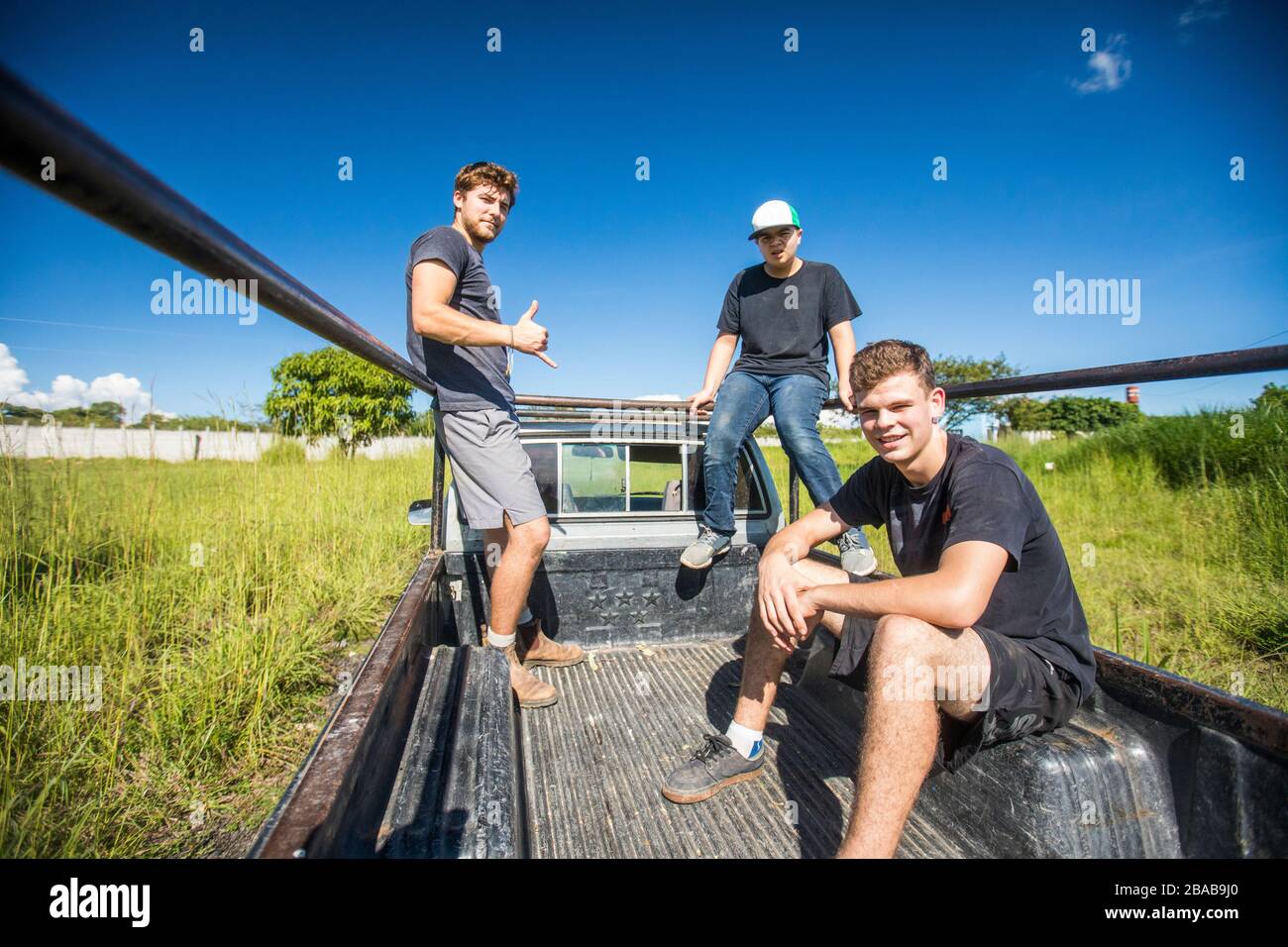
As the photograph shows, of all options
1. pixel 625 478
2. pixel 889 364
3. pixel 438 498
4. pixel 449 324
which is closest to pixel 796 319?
pixel 625 478

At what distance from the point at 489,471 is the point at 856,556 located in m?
1.70

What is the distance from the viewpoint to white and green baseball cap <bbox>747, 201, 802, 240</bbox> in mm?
3012

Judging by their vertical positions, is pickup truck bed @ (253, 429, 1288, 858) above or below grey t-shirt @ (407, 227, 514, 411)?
below

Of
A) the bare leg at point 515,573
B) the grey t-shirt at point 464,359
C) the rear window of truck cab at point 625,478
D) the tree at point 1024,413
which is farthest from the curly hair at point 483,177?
the tree at point 1024,413

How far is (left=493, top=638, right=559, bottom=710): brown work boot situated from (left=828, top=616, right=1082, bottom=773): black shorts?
1541 mm

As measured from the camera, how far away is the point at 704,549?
2814 mm

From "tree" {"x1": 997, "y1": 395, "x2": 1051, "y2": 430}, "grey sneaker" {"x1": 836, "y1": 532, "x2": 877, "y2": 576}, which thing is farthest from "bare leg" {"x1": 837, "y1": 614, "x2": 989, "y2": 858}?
"tree" {"x1": 997, "y1": 395, "x2": 1051, "y2": 430}

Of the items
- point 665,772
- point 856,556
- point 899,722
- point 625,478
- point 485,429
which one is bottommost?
point 665,772

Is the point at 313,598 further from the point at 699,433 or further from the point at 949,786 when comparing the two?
the point at 949,786

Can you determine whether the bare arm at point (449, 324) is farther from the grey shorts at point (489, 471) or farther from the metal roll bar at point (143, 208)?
the metal roll bar at point (143, 208)

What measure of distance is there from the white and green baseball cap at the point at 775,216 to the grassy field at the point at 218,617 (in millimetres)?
1424

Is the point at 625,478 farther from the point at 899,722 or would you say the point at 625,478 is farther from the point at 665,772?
the point at 899,722

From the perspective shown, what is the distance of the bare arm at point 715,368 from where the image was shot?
320cm

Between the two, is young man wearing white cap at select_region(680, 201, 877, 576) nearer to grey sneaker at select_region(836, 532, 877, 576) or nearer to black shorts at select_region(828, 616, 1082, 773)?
grey sneaker at select_region(836, 532, 877, 576)
